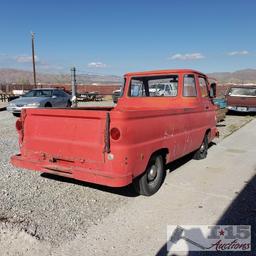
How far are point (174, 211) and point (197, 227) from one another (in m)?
0.51

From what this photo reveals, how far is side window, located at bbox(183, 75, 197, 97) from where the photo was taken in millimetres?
6547

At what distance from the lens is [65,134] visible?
179 inches

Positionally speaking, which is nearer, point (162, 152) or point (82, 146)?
point (82, 146)

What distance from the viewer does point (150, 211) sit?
14.3 feet

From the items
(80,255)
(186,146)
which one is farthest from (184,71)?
(80,255)

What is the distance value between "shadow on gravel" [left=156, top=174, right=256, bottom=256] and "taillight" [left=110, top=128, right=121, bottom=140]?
1.44 metres

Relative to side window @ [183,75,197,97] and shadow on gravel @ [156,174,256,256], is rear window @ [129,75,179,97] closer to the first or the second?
side window @ [183,75,197,97]

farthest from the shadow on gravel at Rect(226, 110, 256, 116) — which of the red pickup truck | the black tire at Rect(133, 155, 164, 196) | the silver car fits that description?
the black tire at Rect(133, 155, 164, 196)

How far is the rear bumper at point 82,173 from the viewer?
4.12 metres

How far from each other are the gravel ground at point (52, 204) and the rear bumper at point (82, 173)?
431 millimetres

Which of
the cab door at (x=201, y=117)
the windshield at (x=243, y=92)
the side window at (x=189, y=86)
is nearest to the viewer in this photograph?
the cab door at (x=201, y=117)

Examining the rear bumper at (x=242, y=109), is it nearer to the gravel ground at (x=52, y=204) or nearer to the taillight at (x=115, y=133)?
the gravel ground at (x=52, y=204)

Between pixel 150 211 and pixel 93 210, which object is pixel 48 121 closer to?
pixel 93 210

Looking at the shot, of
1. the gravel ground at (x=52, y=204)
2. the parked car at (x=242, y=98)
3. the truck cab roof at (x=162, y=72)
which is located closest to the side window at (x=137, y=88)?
the truck cab roof at (x=162, y=72)
